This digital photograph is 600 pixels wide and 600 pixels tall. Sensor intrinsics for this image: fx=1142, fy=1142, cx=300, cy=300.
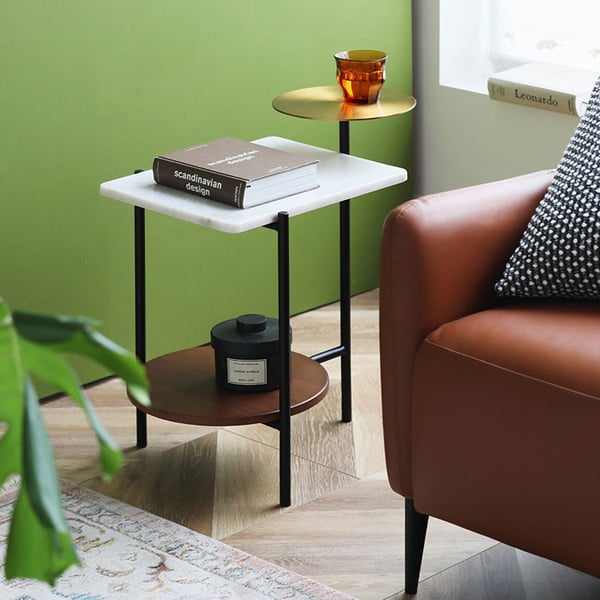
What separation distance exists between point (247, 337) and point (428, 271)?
0.58 m

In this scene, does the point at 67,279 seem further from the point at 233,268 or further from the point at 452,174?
the point at 452,174

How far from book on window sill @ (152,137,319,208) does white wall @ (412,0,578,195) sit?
0.90m

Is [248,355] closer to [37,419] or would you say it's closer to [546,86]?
[546,86]

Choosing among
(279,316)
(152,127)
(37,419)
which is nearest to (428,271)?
(279,316)

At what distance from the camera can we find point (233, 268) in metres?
2.67

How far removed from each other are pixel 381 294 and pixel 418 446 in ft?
0.72

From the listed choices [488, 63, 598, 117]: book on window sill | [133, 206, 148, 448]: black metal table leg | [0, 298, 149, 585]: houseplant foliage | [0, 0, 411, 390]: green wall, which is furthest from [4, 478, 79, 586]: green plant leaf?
[488, 63, 598, 117]: book on window sill

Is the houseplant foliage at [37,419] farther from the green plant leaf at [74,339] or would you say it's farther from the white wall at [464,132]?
the white wall at [464,132]

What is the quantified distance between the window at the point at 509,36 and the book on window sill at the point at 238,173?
103 cm

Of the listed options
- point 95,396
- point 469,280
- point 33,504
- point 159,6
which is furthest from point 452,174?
point 33,504

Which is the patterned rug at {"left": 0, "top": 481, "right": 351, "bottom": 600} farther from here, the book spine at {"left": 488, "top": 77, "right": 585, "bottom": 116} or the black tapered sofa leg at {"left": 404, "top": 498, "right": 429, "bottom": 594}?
the book spine at {"left": 488, "top": 77, "right": 585, "bottom": 116}

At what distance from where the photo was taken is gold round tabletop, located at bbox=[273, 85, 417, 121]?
2.00 metres

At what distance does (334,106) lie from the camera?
81.4 inches

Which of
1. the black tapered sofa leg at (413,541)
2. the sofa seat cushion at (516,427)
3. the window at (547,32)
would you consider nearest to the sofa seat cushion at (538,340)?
the sofa seat cushion at (516,427)
